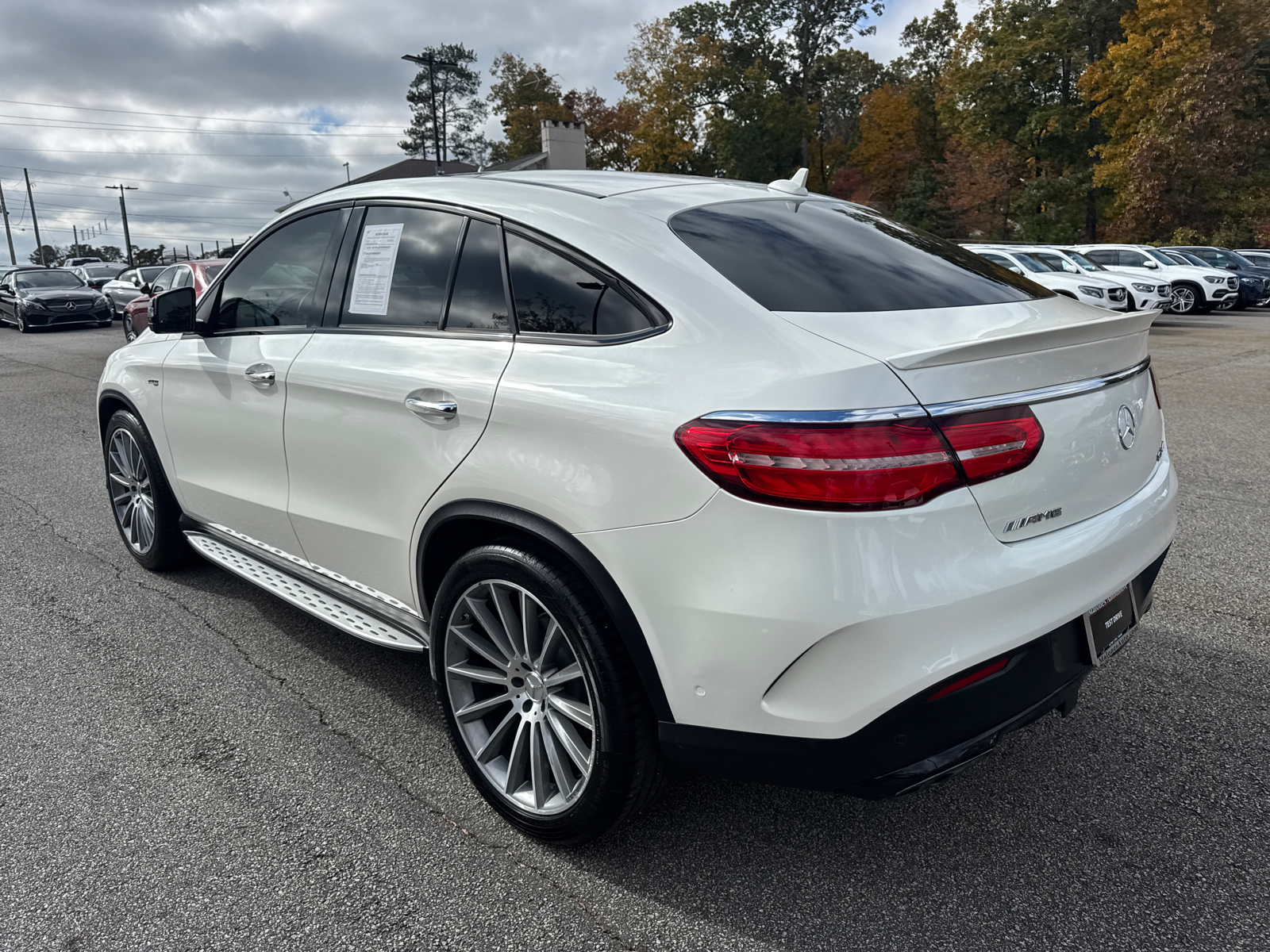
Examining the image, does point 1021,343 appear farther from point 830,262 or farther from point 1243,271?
point 1243,271

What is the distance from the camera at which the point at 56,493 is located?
6387mm

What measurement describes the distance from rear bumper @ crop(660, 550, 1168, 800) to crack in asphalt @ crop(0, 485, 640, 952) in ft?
1.51

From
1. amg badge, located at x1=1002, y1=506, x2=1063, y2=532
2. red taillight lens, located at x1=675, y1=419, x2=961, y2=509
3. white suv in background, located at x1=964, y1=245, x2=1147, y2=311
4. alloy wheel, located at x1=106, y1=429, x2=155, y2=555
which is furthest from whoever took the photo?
white suv in background, located at x1=964, y1=245, x2=1147, y2=311

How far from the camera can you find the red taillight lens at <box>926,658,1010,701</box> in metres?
1.93

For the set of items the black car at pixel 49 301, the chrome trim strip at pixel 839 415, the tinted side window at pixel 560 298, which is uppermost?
the black car at pixel 49 301

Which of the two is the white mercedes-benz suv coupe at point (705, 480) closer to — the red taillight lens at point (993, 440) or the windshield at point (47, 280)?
the red taillight lens at point (993, 440)

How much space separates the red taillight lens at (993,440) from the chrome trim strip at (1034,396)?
0.01 meters

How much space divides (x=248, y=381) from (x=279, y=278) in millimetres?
432

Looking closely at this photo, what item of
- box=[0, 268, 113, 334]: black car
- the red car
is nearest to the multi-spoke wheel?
the red car

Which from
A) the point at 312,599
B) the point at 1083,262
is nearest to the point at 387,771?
the point at 312,599

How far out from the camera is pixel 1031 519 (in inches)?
80.4

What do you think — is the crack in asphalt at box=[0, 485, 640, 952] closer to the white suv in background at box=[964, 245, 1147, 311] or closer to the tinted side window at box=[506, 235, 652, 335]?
the tinted side window at box=[506, 235, 652, 335]

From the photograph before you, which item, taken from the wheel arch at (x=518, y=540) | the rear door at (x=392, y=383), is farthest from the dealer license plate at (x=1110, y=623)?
the rear door at (x=392, y=383)

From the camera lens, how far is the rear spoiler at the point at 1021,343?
1940 millimetres
